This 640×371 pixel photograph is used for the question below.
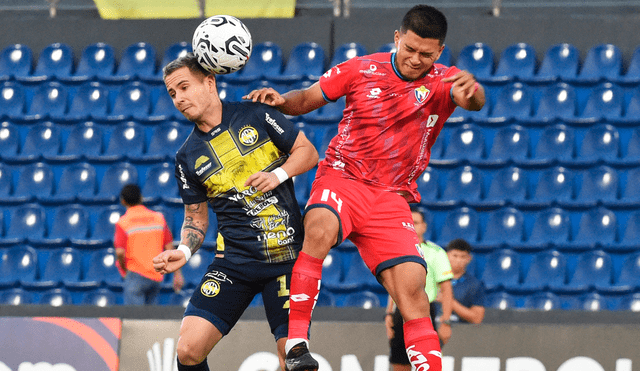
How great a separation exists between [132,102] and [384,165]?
6035 mm

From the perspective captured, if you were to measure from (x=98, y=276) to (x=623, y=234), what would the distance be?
216 inches

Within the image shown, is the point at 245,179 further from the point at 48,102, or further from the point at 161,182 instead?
the point at 48,102

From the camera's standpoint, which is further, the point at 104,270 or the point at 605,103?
the point at 605,103

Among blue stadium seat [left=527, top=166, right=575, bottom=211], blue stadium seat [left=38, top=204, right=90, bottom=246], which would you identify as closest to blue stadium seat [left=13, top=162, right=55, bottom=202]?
blue stadium seat [left=38, top=204, right=90, bottom=246]

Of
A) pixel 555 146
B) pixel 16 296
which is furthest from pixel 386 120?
pixel 16 296

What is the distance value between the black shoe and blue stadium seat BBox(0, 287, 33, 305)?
546 cm

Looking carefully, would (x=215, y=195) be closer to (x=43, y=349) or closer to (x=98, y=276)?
(x=43, y=349)

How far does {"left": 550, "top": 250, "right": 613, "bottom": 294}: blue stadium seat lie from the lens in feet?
26.2

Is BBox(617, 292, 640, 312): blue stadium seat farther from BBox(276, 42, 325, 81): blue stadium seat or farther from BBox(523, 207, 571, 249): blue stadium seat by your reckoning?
BBox(276, 42, 325, 81): blue stadium seat

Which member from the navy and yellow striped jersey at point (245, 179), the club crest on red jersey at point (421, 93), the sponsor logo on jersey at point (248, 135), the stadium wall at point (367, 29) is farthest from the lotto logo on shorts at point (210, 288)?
the stadium wall at point (367, 29)

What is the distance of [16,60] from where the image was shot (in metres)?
9.88

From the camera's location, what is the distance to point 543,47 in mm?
9359

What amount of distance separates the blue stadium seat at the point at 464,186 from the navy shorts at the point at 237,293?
471cm

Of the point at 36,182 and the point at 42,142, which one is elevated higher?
the point at 42,142
